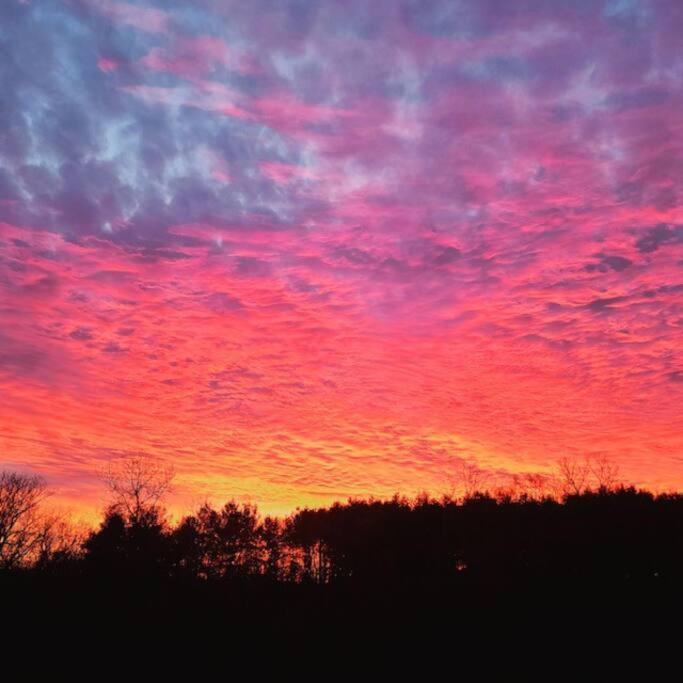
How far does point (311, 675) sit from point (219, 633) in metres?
4.44

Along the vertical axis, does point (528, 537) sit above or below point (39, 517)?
below

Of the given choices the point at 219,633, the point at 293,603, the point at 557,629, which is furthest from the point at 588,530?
the point at 219,633

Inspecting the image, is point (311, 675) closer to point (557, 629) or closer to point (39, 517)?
point (557, 629)

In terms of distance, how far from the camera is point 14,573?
81.3 ft

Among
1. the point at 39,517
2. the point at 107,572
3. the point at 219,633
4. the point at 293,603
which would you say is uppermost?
the point at 39,517

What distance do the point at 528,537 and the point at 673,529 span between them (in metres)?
8.50

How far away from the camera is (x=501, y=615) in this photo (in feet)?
99.7

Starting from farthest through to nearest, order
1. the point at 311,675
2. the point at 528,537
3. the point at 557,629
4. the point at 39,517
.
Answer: the point at 39,517
the point at 528,537
the point at 557,629
the point at 311,675

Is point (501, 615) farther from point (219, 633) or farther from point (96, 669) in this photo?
point (96, 669)

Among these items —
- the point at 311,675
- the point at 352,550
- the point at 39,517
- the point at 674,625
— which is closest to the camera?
the point at 311,675

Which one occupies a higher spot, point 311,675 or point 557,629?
point 557,629

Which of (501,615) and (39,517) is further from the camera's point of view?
(39,517)

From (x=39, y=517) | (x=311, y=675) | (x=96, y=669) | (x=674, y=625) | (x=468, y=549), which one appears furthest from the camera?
(x=39, y=517)

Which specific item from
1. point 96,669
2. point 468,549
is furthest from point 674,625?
point 96,669
